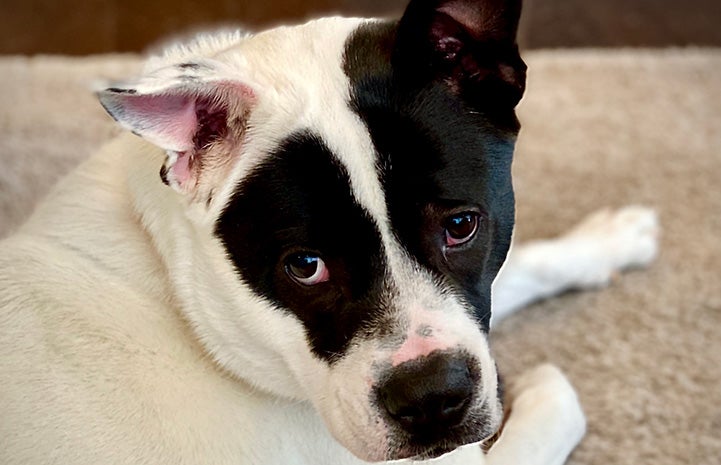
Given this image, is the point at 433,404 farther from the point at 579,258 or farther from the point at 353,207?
the point at 579,258

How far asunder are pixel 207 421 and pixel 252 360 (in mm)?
101

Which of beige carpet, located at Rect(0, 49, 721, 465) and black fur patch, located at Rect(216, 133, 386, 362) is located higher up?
black fur patch, located at Rect(216, 133, 386, 362)

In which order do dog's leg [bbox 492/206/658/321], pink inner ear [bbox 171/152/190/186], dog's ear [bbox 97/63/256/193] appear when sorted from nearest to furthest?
dog's ear [bbox 97/63/256/193] → pink inner ear [bbox 171/152/190/186] → dog's leg [bbox 492/206/658/321]

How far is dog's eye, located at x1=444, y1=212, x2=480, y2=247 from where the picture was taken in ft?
4.09

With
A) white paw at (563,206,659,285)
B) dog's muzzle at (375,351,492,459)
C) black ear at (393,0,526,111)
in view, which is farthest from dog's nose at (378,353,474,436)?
white paw at (563,206,659,285)

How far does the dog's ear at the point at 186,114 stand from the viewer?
44.8 inches

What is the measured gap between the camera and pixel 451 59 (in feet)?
4.23

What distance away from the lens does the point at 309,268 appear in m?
1.22

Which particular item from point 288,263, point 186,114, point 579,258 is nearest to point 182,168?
point 186,114

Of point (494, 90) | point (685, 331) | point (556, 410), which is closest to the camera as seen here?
point (494, 90)

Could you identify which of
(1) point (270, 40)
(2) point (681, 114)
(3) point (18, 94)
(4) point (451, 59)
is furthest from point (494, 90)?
(3) point (18, 94)

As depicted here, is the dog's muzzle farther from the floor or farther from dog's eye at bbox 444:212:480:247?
the floor

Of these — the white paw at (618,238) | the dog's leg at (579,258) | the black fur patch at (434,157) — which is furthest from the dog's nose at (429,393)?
the white paw at (618,238)

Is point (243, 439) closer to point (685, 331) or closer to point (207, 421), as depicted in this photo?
point (207, 421)
